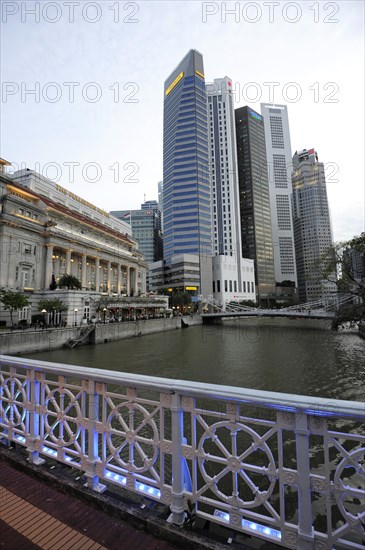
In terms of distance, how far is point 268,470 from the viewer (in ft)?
7.32

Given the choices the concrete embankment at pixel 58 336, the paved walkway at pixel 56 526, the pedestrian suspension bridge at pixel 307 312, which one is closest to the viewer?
the paved walkway at pixel 56 526

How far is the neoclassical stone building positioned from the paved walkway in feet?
131

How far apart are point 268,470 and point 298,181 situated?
655 feet

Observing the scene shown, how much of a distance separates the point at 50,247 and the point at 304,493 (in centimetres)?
5202

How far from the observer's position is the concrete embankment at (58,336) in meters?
25.7

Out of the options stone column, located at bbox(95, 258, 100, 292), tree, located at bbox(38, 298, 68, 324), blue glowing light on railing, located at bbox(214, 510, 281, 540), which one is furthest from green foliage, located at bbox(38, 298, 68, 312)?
blue glowing light on railing, located at bbox(214, 510, 281, 540)

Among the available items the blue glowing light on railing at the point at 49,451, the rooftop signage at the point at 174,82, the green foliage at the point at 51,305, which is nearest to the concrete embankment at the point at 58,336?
the green foliage at the point at 51,305

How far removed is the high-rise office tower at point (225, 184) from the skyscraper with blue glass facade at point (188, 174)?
17.2 m

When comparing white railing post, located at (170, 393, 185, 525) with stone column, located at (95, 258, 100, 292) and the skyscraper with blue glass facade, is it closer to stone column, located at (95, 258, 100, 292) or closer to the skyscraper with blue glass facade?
stone column, located at (95, 258, 100, 292)

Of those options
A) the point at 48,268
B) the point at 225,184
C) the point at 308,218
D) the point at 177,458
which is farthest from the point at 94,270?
the point at 308,218

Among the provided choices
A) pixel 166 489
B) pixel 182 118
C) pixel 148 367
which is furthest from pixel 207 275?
pixel 166 489

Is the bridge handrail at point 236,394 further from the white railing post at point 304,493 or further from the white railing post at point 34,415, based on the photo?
the white railing post at point 34,415

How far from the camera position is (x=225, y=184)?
13162cm

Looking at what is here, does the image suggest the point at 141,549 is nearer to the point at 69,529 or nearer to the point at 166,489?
the point at 166,489
